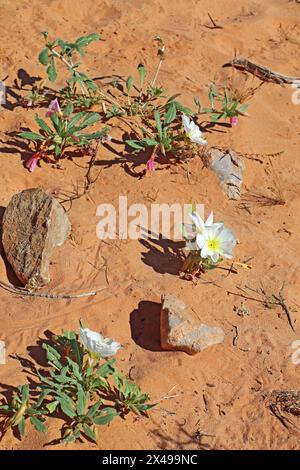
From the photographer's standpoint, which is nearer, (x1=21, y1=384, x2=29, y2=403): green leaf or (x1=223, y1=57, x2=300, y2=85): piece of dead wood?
(x1=21, y1=384, x2=29, y2=403): green leaf

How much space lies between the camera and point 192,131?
409 cm

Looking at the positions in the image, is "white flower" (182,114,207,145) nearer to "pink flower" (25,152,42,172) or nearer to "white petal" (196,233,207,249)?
"white petal" (196,233,207,249)

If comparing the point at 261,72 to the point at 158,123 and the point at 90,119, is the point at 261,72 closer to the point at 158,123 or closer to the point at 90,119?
the point at 158,123

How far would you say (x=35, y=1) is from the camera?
5.34 meters

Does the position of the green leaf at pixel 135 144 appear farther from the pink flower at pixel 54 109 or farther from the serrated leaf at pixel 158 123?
the pink flower at pixel 54 109

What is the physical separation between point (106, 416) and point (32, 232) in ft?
3.77

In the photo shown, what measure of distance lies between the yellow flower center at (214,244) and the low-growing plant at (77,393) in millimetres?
817

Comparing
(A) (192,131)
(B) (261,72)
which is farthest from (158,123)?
(B) (261,72)

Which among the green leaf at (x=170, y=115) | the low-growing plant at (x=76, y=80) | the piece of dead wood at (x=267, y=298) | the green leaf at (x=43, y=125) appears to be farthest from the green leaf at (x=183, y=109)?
the piece of dead wood at (x=267, y=298)

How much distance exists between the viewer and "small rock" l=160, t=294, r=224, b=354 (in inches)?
126

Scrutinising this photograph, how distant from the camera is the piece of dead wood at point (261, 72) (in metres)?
5.00

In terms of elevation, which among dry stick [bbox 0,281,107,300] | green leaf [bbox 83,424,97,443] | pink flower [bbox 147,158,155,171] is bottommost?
green leaf [bbox 83,424,97,443]

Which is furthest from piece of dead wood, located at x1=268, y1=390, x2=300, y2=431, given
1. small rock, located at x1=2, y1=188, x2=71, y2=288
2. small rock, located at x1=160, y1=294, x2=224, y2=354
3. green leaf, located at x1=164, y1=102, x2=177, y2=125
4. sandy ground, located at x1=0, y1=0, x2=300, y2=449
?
green leaf, located at x1=164, y1=102, x2=177, y2=125

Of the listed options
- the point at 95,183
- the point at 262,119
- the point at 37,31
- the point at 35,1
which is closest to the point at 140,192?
the point at 95,183
